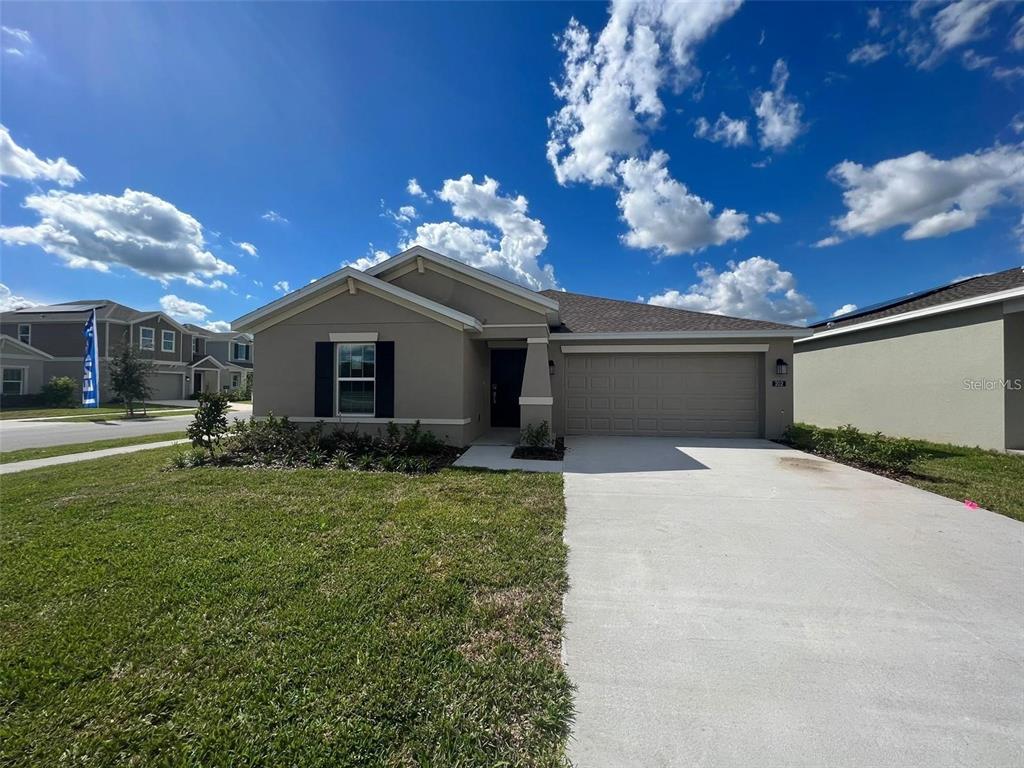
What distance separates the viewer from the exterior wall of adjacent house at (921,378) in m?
9.23

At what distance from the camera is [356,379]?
9117 mm

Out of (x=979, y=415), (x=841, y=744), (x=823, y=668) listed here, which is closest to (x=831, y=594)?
(x=823, y=668)

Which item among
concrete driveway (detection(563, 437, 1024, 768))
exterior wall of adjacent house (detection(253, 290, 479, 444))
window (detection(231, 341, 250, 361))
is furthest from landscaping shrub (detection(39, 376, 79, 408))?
concrete driveway (detection(563, 437, 1024, 768))

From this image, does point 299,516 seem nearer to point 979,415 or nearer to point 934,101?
point 979,415

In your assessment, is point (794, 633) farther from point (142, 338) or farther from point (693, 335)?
point (142, 338)

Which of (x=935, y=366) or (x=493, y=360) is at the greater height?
(x=493, y=360)

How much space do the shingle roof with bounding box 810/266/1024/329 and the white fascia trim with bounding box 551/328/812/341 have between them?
3435 mm

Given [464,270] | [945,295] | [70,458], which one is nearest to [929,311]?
[945,295]

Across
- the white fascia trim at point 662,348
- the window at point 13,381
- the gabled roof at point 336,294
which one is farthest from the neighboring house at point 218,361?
the white fascia trim at point 662,348

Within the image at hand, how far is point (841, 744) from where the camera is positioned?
1897mm

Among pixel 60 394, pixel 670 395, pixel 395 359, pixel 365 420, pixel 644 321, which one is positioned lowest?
pixel 365 420

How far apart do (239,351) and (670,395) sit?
40.8 meters

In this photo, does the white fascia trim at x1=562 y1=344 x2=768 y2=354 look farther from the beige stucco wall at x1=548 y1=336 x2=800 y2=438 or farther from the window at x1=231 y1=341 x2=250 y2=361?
the window at x1=231 y1=341 x2=250 y2=361

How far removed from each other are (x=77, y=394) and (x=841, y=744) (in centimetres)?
3514
